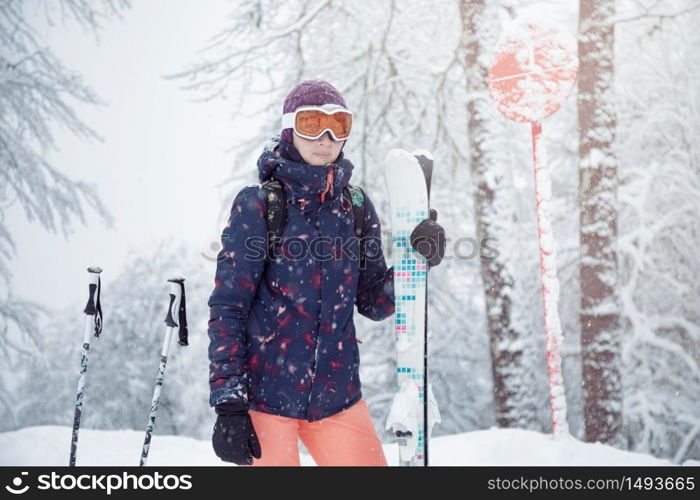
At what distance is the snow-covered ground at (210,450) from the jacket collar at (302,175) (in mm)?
2413

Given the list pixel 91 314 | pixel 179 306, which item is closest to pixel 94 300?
pixel 91 314

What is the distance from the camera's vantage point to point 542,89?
347 centimetres

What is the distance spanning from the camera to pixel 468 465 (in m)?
3.64

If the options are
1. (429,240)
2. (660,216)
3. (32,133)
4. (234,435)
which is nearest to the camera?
(234,435)

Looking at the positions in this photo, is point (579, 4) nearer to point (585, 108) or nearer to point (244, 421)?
point (585, 108)

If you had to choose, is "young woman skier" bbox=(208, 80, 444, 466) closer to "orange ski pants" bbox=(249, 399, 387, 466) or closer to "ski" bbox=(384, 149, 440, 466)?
"orange ski pants" bbox=(249, 399, 387, 466)

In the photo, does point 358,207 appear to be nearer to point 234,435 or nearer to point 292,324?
point 292,324

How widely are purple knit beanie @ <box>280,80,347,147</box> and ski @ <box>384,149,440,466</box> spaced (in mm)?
437

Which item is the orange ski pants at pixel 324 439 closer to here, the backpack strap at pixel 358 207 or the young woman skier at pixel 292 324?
the young woman skier at pixel 292 324

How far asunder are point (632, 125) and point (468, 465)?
246 cm

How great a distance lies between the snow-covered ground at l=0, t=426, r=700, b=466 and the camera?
356cm

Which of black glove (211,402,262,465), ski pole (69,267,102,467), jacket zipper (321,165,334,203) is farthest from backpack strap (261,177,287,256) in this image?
ski pole (69,267,102,467)

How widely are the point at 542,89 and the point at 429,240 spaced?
1.83 m
